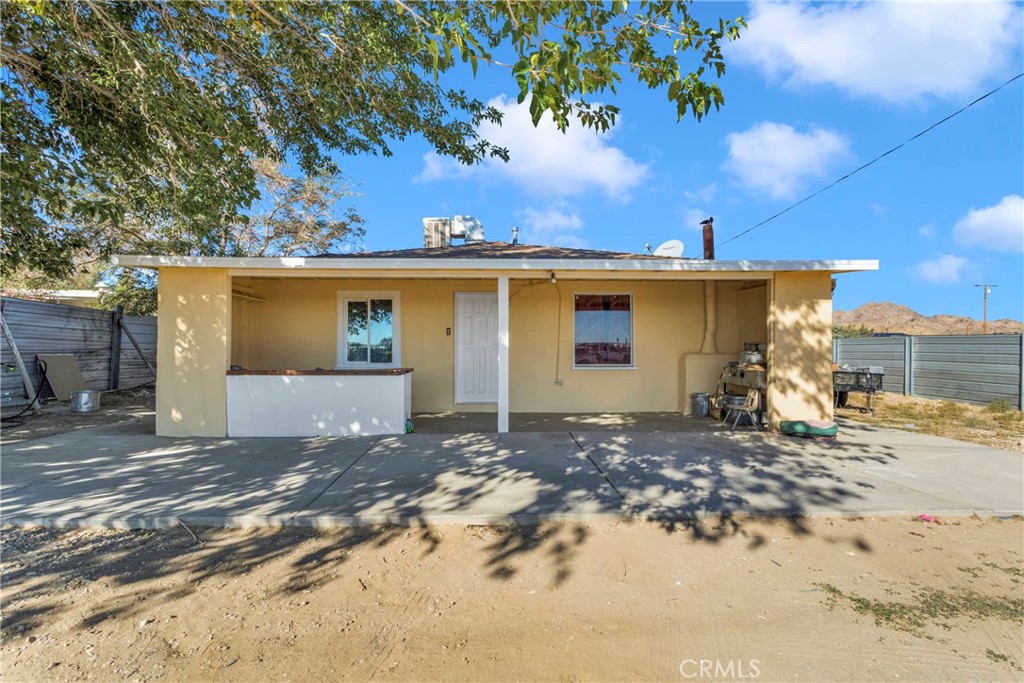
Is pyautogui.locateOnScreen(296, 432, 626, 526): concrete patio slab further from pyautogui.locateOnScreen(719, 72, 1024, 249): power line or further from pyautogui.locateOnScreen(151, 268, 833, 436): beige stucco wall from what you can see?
pyautogui.locateOnScreen(719, 72, 1024, 249): power line

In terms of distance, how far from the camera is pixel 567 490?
4309 mm

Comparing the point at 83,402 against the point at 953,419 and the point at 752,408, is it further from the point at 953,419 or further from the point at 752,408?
the point at 953,419

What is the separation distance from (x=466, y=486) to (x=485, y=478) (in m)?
0.30

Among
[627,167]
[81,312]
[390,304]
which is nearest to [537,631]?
[390,304]

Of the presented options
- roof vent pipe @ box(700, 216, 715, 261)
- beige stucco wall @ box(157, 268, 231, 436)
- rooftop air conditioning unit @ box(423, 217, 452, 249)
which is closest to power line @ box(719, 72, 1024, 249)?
roof vent pipe @ box(700, 216, 715, 261)

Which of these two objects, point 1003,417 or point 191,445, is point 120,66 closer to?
point 191,445

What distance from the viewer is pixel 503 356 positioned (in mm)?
6723

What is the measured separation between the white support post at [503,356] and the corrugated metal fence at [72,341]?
364 inches

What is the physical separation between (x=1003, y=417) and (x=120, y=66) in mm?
13938

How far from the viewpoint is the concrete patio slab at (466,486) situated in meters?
3.74

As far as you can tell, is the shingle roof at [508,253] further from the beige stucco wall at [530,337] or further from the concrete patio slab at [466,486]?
the concrete patio slab at [466,486]

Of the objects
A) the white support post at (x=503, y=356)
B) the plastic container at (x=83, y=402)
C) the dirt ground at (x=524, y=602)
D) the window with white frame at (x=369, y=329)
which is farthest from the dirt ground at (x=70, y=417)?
the white support post at (x=503, y=356)

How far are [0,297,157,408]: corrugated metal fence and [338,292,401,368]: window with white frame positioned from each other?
616 cm

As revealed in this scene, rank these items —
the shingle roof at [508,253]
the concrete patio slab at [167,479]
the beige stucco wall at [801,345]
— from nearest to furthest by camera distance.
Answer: the concrete patio slab at [167,479], the beige stucco wall at [801,345], the shingle roof at [508,253]
